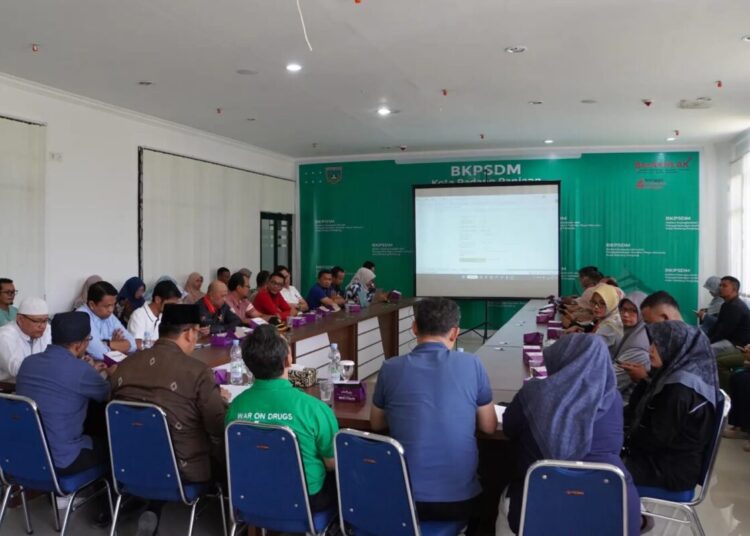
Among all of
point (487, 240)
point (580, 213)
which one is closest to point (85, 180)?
point (487, 240)

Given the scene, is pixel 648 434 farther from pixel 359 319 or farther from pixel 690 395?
pixel 359 319

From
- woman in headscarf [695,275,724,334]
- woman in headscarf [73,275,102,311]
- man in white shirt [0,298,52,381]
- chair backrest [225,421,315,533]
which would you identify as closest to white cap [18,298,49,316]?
man in white shirt [0,298,52,381]

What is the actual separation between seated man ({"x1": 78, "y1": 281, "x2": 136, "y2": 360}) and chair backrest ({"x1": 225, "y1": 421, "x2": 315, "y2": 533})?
82.1 inches

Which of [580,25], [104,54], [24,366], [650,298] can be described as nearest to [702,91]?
[580,25]

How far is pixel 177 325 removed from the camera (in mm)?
2867

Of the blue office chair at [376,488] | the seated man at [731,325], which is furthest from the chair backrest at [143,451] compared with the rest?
the seated man at [731,325]

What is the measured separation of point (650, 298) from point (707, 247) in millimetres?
7075

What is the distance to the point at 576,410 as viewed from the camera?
2129mm

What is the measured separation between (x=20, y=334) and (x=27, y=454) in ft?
3.92

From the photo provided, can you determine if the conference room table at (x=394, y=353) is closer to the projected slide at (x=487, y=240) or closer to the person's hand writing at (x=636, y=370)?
the person's hand writing at (x=636, y=370)

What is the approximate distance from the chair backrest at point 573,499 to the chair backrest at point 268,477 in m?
0.81

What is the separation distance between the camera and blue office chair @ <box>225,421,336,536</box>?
2.30 metres

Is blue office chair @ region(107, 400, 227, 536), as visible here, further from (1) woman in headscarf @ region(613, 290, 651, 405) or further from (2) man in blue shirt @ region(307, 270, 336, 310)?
(2) man in blue shirt @ region(307, 270, 336, 310)

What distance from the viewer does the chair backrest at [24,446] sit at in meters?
2.68
